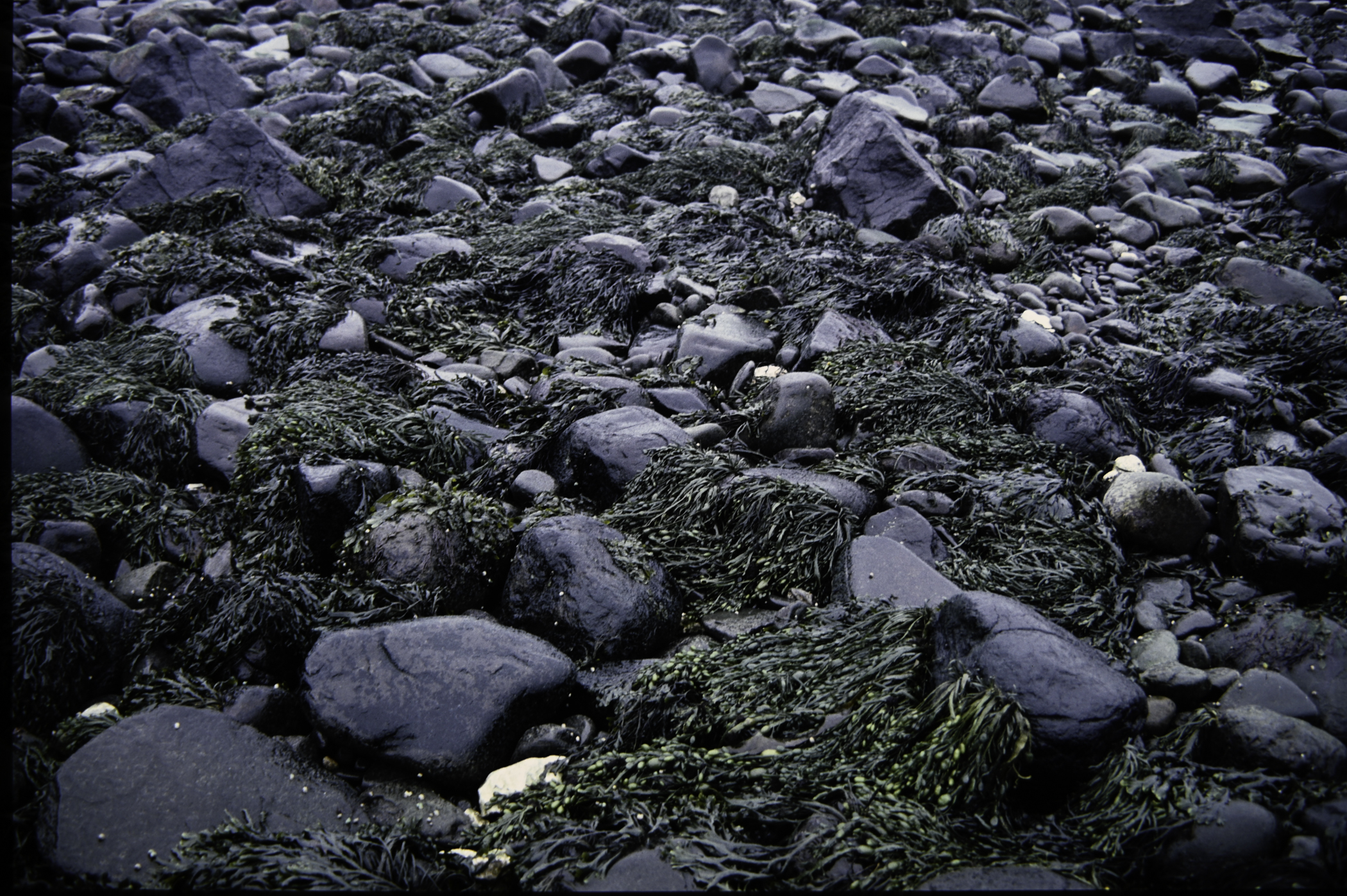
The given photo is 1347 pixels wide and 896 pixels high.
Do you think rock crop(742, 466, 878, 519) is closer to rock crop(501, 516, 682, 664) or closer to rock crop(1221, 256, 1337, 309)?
rock crop(501, 516, 682, 664)

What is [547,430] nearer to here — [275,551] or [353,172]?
[275,551]

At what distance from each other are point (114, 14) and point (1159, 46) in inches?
597

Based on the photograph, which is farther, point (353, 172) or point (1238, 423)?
point (353, 172)

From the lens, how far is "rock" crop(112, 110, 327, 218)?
6789 millimetres

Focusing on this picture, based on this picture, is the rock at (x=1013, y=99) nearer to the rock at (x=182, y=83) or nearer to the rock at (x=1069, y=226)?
the rock at (x=1069, y=226)

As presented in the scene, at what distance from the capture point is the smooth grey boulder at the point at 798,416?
419 centimetres

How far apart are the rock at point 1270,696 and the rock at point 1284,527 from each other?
0.69 m

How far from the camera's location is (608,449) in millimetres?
3939

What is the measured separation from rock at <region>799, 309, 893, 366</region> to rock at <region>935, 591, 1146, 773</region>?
242cm

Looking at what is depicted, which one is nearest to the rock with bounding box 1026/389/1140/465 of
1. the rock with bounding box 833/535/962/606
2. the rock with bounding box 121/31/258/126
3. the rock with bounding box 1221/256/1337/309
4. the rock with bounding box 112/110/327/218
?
the rock with bounding box 833/535/962/606


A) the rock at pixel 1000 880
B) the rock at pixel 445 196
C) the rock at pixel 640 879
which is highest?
the rock at pixel 445 196

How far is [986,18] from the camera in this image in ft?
36.9

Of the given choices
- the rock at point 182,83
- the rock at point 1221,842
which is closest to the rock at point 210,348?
the rock at point 182,83

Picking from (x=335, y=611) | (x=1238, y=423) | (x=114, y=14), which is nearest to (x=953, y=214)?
(x=1238, y=423)
